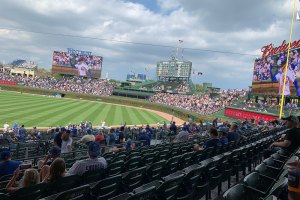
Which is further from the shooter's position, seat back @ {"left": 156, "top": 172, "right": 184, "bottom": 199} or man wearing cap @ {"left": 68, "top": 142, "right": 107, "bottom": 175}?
man wearing cap @ {"left": 68, "top": 142, "right": 107, "bottom": 175}

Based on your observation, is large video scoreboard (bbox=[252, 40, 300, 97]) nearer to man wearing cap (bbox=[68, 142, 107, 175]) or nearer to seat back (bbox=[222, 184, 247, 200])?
man wearing cap (bbox=[68, 142, 107, 175])

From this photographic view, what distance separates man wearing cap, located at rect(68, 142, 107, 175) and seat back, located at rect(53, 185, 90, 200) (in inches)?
57.8

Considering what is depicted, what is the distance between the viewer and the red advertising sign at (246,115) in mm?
33581

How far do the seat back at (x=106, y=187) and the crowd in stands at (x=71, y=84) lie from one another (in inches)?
3081

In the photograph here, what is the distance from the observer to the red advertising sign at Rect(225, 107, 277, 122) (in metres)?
33.6

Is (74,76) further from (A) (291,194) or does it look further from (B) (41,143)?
(A) (291,194)

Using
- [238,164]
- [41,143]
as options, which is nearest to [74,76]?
[41,143]

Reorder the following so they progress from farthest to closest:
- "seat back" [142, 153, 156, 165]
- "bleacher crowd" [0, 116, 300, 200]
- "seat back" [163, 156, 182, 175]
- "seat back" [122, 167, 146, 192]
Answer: "seat back" [142, 153, 156, 165] < "seat back" [163, 156, 182, 175] < "seat back" [122, 167, 146, 192] < "bleacher crowd" [0, 116, 300, 200]

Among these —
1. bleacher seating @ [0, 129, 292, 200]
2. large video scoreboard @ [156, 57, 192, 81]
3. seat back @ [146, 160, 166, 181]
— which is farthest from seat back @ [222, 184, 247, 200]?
large video scoreboard @ [156, 57, 192, 81]

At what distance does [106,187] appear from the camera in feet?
13.8

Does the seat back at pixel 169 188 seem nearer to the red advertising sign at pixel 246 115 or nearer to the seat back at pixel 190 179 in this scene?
the seat back at pixel 190 179

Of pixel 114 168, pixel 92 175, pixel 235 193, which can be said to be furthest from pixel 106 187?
pixel 235 193

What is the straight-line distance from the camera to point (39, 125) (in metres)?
28.7

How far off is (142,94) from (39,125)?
56.6 metres
